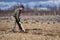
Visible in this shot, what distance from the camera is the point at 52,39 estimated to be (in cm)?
1273

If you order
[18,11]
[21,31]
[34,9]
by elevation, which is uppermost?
[18,11]

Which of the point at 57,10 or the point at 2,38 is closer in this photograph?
the point at 2,38

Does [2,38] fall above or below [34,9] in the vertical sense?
above

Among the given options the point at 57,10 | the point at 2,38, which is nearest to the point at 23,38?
the point at 2,38

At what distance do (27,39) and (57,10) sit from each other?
2643 inches

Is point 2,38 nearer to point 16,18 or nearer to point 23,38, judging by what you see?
point 23,38

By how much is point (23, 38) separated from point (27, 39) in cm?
31

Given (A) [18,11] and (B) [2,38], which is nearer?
(B) [2,38]

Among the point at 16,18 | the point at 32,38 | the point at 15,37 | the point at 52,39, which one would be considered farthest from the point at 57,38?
the point at 16,18

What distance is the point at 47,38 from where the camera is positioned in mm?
12945

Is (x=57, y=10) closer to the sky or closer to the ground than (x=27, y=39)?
closer to the ground

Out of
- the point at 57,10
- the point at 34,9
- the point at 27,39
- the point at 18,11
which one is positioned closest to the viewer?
the point at 27,39

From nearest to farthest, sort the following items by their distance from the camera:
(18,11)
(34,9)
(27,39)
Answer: (27,39)
(18,11)
(34,9)

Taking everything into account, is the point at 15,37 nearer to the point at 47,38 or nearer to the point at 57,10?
the point at 47,38
